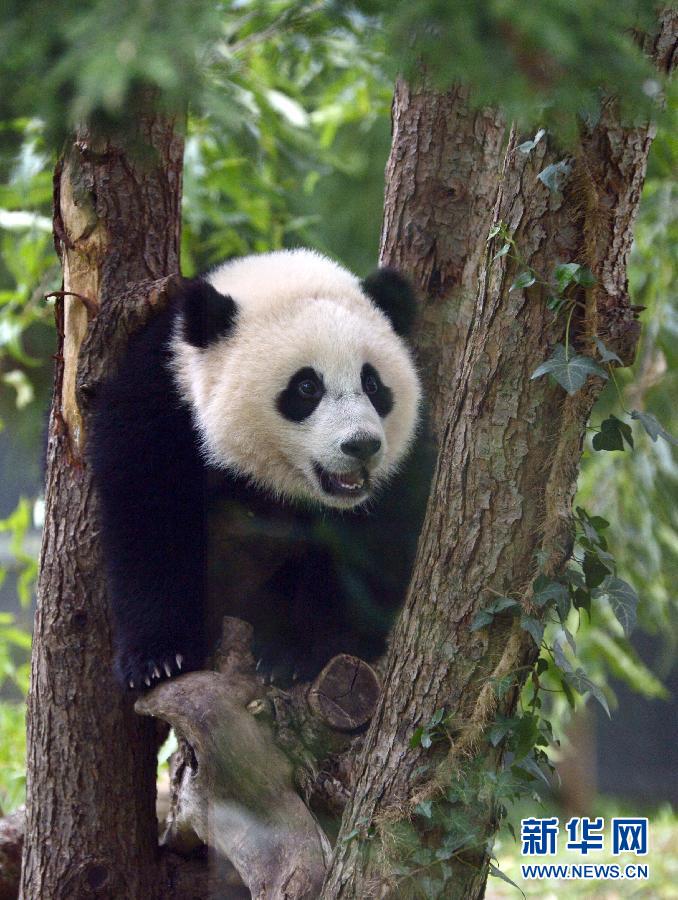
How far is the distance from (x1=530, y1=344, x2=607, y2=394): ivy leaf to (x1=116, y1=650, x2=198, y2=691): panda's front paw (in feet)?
4.20

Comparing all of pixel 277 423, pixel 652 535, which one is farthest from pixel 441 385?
pixel 652 535

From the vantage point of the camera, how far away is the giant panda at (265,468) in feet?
8.40

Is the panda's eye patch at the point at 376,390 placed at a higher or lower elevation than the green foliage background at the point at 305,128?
lower

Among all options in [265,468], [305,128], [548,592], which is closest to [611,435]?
[548,592]

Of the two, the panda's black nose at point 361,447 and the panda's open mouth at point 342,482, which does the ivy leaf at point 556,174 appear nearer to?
the panda's black nose at point 361,447

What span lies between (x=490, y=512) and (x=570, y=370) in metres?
0.30

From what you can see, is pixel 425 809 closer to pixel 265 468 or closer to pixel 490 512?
pixel 490 512

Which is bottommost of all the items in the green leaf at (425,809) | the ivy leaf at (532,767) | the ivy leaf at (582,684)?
the green leaf at (425,809)

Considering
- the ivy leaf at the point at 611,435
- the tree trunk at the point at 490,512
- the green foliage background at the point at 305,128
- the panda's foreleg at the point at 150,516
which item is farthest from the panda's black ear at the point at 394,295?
the ivy leaf at the point at 611,435

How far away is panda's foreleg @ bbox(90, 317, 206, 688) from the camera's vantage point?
8.45 ft

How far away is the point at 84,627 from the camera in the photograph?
271 cm

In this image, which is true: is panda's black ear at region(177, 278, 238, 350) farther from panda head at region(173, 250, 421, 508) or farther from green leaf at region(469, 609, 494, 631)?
green leaf at region(469, 609, 494, 631)

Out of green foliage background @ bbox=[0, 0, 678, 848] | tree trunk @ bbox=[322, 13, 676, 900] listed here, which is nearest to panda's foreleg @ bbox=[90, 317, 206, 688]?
green foliage background @ bbox=[0, 0, 678, 848]

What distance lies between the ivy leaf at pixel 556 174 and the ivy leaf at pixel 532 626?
765mm
